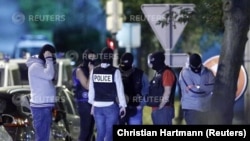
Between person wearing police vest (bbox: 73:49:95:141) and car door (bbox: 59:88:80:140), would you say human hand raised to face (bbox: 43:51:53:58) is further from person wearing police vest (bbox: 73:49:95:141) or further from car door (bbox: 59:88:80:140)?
car door (bbox: 59:88:80:140)

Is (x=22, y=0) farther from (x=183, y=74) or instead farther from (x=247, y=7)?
(x=247, y=7)

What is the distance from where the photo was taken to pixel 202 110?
1431 centimetres

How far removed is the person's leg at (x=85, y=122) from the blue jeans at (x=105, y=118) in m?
1.20

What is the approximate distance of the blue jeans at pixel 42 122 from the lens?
13641mm

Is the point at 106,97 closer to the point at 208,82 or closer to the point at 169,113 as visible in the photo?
the point at 169,113

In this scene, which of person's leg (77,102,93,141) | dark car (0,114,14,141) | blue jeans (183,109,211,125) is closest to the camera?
dark car (0,114,14,141)

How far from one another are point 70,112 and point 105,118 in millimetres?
2504

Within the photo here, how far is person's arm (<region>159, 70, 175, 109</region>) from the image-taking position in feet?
47.3

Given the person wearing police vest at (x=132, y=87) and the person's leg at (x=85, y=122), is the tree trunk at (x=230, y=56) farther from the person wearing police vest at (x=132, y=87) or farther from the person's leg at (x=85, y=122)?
the person's leg at (x=85, y=122)

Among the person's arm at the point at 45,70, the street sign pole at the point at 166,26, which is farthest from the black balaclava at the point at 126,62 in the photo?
the person's arm at the point at 45,70

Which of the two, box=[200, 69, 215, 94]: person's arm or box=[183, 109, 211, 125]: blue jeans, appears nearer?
box=[183, 109, 211, 125]: blue jeans

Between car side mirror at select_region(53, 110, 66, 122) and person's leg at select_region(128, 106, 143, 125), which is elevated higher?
car side mirror at select_region(53, 110, 66, 122)

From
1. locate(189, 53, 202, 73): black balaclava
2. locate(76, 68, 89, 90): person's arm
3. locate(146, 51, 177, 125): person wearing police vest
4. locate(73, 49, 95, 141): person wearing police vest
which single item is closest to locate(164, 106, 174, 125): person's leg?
locate(146, 51, 177, 125): person wearing police vest

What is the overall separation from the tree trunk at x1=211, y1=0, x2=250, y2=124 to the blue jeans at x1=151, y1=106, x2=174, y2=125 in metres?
1.72
